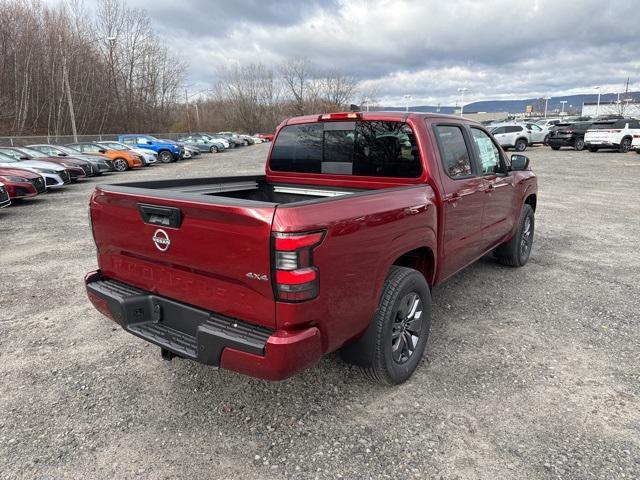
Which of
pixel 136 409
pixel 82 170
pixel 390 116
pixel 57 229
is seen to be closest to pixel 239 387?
pixel 136 409

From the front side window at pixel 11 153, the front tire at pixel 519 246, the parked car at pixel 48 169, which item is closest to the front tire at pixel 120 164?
the front side window at pixel 11 153

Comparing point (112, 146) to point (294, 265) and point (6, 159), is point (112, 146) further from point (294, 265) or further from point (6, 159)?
point (294, 265)

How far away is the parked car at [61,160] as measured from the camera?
48.7ft

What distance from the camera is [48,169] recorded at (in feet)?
45.2

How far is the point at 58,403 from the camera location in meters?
2.93

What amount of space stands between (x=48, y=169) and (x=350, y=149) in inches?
530

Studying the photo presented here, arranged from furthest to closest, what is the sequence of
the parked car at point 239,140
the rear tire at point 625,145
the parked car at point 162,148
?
the parked car at point 239,140 < the parked car at point 162,148 < the rear tire at point 625,145

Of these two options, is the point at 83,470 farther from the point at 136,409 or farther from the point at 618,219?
the point at 618,219

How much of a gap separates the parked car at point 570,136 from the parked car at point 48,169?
25.8 m

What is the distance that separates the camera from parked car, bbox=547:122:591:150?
25.7 m

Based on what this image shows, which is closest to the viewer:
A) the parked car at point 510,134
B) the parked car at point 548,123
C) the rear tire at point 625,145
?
the rear tire at point 625,145

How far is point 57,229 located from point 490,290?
7674 millimetres

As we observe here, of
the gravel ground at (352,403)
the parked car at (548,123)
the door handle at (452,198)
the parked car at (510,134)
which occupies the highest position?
the parked car at (548,123)

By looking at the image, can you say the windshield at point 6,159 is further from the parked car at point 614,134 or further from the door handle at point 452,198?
the parked car at point 614,134
